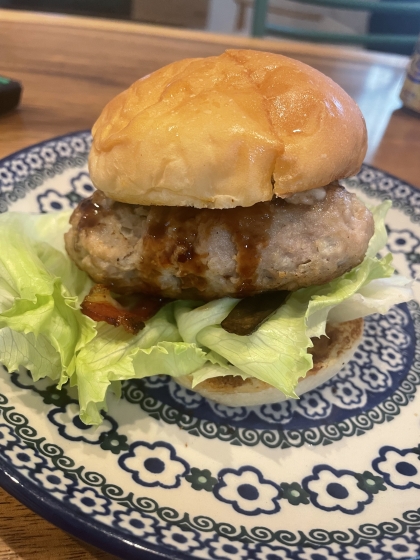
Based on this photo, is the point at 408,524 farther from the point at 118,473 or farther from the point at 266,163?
the point at 266,163

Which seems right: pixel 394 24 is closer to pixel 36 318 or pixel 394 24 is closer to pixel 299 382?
pixel 299 382

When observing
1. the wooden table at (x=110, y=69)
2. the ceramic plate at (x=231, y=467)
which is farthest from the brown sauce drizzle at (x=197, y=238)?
the wooden table at (x=110, y=69)

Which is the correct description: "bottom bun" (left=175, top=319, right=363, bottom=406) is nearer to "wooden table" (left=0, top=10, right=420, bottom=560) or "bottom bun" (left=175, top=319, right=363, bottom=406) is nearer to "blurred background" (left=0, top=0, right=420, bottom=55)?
"wooden table" (left=0, top=10, right=420, bottom=560)

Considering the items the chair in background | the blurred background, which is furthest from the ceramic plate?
the blurred background

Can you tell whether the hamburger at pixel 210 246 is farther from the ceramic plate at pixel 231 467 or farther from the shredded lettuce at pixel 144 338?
the ceramic plate at pixel 231 467

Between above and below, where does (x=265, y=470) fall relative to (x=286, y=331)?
below

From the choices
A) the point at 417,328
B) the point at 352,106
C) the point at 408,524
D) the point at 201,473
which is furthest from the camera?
the point at 417,328

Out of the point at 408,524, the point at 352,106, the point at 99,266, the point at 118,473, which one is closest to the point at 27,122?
the point at 99,266
